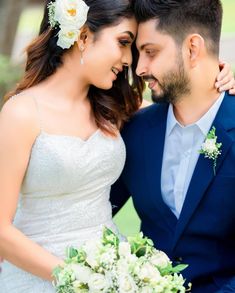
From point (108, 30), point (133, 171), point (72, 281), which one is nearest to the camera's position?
point (72, 281)

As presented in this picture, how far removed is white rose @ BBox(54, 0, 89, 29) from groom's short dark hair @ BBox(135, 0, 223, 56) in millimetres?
248

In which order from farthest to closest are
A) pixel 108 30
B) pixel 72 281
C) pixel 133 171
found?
1. pixel 133 171
2. pixel 108 30
3. pixel 72 281

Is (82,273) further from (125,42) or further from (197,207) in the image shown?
(125,42)

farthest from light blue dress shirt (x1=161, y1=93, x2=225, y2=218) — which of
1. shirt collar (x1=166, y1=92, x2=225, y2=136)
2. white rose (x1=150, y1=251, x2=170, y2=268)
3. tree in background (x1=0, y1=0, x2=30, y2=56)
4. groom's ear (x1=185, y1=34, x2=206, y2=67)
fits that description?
tree in background (x1=0, y1=0, x2=30, y2=56)

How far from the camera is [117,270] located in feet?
10.4

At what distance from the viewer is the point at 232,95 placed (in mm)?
4105

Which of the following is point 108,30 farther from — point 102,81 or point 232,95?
point 232,95

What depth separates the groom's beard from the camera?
160 inches

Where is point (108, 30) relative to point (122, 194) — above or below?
above

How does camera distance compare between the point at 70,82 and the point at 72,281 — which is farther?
the point at 70,82

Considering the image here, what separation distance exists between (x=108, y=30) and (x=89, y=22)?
0.33 feet

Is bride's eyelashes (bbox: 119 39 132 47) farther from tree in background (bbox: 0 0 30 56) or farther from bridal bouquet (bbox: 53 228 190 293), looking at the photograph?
tree in background (bbox: 0 0 30 56)

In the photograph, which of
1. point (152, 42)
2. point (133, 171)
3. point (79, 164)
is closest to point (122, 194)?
point (133, 171)

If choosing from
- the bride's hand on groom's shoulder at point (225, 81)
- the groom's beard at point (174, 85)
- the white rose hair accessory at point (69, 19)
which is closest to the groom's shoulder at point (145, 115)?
the groom's beard at point (174, 85)
